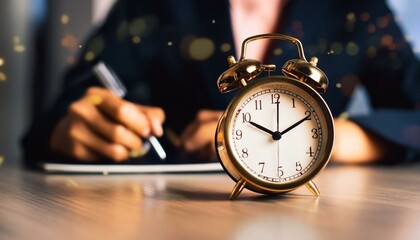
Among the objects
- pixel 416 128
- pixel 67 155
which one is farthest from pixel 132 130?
pixel 416 128

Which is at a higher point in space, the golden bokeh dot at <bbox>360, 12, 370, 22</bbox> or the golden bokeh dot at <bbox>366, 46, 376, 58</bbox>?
the golden bokeh dot at <bbox>360, 12, 370, 22</bbox>

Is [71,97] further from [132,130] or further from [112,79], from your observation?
[132,130]

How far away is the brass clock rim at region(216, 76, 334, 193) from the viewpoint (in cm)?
59

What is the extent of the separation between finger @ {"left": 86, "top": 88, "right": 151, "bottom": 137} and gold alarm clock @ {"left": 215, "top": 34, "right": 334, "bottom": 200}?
1.25 ft

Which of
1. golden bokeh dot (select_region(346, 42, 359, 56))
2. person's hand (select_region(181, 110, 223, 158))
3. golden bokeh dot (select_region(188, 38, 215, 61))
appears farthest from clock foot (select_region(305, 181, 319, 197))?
golden bokeh dot (select_region(346, 42, 359, 56))

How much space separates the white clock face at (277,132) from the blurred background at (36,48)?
90cm

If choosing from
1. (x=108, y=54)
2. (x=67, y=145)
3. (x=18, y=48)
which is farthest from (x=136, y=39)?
(x=67, y=145)

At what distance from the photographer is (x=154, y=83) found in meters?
1.46

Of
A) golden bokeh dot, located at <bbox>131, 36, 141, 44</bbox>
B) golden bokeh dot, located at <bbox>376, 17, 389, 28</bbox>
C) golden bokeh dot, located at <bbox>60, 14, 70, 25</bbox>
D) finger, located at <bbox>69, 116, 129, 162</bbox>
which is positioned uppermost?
golden bokeh dot, located at <bbox>376, 17, 389, 28</bbox>

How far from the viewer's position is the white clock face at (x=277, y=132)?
60 centimetres

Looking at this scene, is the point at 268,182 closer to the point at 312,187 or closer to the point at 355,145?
the point at 312,187

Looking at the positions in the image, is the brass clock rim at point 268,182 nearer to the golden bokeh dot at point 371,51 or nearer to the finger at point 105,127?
the finger at point 105,127

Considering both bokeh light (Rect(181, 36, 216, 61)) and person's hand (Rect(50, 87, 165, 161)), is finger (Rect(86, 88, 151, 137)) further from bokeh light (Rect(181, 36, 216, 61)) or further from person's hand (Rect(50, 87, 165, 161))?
bokeh light (Rect(181, 36, 216, 61))

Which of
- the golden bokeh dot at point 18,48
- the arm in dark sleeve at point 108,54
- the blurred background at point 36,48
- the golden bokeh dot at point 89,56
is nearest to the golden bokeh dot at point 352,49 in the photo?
the blurred background at point 36,48
